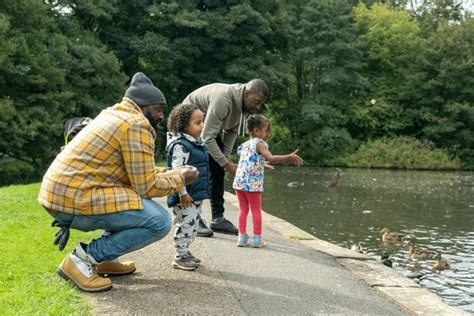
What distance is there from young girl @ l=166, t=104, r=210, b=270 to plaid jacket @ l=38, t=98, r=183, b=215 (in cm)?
82

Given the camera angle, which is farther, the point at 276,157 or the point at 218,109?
the point at 218,109

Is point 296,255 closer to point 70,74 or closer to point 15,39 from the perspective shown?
point 15,39

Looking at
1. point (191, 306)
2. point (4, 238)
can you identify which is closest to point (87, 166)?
point (191, 306)

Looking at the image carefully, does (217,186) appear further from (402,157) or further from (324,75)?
(324,75)

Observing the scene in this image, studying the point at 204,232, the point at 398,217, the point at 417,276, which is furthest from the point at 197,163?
the point at 398,217

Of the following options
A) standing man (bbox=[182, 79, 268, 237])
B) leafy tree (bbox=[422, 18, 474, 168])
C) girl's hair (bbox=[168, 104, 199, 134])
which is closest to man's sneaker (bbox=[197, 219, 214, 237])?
standing man (bbox=[182, 79, 268, 237])

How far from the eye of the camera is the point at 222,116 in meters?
6.69

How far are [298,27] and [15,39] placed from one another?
23.2 metres

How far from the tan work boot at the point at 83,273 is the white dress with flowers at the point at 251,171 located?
2416mm

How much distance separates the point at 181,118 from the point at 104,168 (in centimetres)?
122

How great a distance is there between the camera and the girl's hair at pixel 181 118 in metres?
5.29

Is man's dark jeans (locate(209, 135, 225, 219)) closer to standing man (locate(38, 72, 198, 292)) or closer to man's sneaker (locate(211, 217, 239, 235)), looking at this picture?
man's sneaker (locate(211, 217, 239, 235))

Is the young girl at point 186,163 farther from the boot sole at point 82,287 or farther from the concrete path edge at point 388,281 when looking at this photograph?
the concrete path edge at point 388,281

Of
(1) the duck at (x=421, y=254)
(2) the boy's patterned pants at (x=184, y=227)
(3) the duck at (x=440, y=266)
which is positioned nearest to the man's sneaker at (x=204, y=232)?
(2) the boy's patterned pants at (x=184, y=227)
